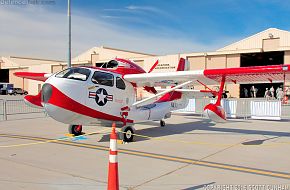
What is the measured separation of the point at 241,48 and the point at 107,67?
119 feet

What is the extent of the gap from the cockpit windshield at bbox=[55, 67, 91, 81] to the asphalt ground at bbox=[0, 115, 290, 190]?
2.07 meters

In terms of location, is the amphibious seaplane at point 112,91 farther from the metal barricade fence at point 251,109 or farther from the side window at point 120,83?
the metal barricade fence at point 251,109

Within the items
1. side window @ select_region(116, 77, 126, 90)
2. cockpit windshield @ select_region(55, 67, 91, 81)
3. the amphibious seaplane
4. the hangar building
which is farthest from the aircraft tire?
the hangar building

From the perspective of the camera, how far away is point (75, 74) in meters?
8.39

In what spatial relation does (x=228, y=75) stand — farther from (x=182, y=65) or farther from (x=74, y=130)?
(x=74, y=130)

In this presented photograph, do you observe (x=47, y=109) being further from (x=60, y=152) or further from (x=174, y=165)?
(x=174, y=165)

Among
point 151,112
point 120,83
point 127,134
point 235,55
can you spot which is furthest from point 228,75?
point 235,55

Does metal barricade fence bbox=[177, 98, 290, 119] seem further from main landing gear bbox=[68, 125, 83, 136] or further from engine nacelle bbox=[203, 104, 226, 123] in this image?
main landing gear bbox=[68, 125, 83, 136]

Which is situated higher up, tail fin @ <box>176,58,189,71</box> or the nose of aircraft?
tail fin @ <box>176,58,189,71</box>

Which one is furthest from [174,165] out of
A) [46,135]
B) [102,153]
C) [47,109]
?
[46,135]

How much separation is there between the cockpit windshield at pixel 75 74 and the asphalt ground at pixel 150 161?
207 centimetres

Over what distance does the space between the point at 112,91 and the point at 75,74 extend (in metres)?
1.52

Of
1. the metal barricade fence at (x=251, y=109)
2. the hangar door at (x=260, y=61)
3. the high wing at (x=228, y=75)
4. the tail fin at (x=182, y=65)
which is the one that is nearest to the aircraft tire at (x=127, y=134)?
the high wing at (x=228, y=75)

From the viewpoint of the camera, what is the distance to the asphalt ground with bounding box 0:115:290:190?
502 centimetres
